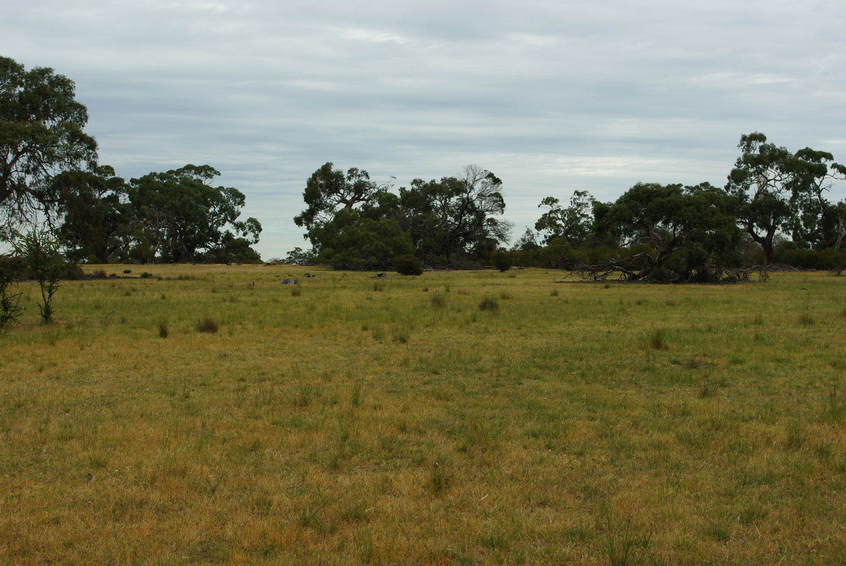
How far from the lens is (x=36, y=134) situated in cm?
3797

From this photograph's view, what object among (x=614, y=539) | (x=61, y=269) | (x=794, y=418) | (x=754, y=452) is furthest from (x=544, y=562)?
(x=61, y=269)

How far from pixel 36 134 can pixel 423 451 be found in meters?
39.4

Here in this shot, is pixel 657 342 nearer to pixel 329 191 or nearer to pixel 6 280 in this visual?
pixel 6 280

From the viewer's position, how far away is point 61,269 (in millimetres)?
17688

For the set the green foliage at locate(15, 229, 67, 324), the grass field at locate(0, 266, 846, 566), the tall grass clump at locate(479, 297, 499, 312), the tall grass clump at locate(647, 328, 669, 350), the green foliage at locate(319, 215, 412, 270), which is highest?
the green foliage at locate(319, 215, 412, 270)

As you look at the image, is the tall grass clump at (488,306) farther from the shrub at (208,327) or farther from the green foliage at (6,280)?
the green foliage at (6,280)

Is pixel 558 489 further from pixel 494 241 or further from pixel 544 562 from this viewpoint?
pixel 494 241

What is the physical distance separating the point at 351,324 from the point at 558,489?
12.5 m

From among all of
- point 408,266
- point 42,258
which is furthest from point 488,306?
point 408,266

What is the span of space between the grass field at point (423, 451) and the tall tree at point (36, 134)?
2930cm

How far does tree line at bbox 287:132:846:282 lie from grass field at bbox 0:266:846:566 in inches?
1125

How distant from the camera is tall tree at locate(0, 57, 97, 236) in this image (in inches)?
1508

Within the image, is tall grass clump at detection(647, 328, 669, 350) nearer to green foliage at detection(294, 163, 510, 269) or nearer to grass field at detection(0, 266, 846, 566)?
grass field at detection(0, 266, 846, 566)

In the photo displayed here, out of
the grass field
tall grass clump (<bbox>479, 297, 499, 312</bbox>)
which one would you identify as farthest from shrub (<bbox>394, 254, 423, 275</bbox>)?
the grass field
